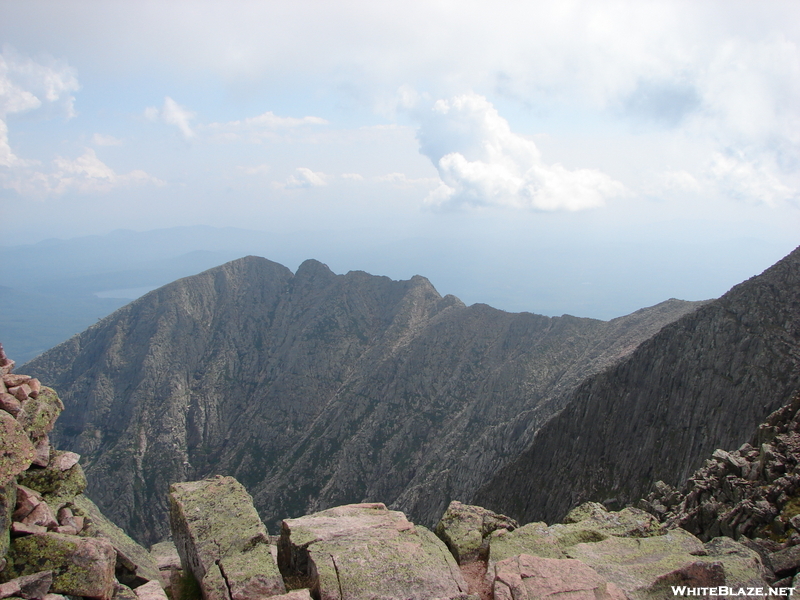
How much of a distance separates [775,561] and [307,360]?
15152 centimetres

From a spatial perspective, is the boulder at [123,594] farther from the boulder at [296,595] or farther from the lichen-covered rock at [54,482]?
the boulder at [296,595]

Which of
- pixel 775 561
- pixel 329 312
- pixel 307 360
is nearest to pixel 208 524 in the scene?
pixel 775 561

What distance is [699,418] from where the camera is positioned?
53.1 metres

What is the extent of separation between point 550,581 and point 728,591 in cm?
560

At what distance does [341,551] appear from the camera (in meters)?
15.9

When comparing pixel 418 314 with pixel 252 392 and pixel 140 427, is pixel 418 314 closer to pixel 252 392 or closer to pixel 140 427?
pixel 252 392

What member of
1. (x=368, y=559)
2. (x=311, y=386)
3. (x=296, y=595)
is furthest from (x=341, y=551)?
(x=311, y=386)

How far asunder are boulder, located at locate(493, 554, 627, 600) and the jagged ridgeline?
6673 centimetres

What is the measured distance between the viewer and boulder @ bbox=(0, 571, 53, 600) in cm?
1074

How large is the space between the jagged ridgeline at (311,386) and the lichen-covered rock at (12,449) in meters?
75.7

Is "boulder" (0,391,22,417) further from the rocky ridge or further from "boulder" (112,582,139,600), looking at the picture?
"boulder" (112,582,139,600)

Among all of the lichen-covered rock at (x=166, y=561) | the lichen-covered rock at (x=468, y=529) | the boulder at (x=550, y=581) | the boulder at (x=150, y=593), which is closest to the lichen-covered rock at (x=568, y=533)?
the lichen-covered rock at (x=468, y=529)

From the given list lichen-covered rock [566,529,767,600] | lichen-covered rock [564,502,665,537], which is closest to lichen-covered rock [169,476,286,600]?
lichen-covered rock [566,529,767,600]

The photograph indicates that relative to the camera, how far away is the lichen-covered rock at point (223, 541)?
47.6ft
